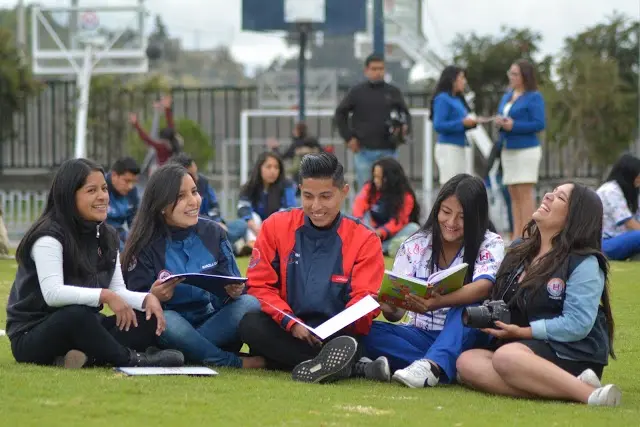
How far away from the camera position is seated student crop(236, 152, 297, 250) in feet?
44.0

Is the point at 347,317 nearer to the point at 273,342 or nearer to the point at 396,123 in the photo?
the point at 273,342

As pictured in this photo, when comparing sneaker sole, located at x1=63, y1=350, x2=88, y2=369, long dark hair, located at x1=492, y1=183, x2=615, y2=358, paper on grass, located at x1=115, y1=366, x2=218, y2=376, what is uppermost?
long dark hair, located at x1=492, y1=183, x2=615, y2=358

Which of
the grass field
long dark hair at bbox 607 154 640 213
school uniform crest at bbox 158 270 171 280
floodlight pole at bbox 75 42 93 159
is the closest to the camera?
the grass field

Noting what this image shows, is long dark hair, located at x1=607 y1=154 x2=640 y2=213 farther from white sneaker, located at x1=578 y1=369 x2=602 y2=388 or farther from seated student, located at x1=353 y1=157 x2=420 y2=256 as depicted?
white sneaker, located at x1=578 y1=369 x2=602 y2=388

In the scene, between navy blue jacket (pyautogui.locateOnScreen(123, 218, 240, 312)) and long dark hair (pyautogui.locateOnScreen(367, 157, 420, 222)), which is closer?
navy blue jacket (pyautogui.locateOnScreen(123, 218, 240, 312))

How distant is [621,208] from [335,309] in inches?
261

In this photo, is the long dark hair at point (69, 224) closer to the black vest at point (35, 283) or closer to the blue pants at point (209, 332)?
the black vest at point (35, 283)

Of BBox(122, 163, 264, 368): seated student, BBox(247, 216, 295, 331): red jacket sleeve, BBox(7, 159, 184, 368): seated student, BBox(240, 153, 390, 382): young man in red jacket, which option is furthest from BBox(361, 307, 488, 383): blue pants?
BBox(7, 159, 184, 368): seated student

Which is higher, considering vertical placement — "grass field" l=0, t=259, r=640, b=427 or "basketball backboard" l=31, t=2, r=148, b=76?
"basketball backboard" l=31, t=2, r=148, b=76

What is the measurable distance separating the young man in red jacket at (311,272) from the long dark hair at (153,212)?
1.65 ft

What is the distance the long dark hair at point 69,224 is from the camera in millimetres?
6270

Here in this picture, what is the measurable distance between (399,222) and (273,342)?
689cm

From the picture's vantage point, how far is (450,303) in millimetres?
6301

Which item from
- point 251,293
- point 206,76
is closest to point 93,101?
point 206,76
